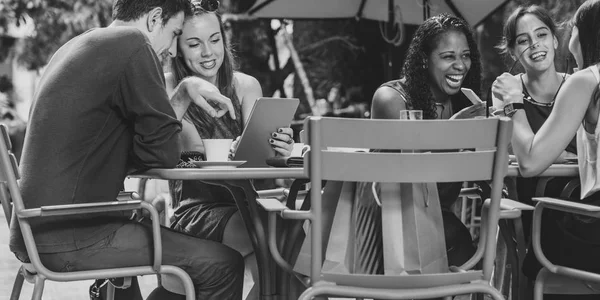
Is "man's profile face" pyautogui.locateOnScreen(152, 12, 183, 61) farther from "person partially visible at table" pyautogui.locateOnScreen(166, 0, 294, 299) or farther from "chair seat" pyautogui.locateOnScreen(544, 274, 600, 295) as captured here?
"chair seat" pyautogui.locateOnScreen(544, 274, 600, 295)

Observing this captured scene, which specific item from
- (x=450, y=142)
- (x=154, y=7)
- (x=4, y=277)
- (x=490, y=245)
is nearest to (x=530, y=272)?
(x=490, y=245)

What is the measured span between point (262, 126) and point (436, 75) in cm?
96

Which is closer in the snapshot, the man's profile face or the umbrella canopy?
the man's profile face

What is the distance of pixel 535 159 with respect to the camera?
93.2 inches

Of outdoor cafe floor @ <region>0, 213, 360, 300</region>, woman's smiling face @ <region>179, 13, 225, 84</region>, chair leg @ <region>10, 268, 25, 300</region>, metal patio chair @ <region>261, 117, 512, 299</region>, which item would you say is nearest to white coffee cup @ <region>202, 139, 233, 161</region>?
metal patio chair @ <region>261, 117, 512, 299</region>

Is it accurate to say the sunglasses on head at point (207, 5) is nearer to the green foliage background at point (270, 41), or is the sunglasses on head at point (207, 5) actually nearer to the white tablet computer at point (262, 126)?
the white tablet computer at point (262, 126)

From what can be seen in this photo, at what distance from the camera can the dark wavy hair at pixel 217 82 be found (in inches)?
126

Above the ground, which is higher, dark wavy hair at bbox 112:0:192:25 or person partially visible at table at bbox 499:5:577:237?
dark wavy hair at bbox 112:0:192:25

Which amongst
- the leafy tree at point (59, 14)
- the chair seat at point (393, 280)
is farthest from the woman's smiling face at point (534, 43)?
the leafy tree at point (59, 14)

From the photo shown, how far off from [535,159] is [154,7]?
1.28 metres

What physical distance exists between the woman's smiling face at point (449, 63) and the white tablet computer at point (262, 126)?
2.78ft

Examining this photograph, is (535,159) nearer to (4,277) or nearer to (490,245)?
(490,245)

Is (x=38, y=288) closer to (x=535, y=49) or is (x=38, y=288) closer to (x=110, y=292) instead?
(x=110, y=292)

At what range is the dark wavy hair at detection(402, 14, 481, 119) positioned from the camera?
10.7 feet
